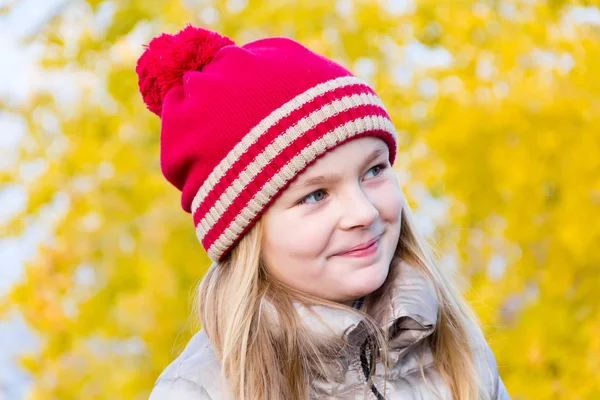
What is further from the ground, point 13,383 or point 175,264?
point 175,264

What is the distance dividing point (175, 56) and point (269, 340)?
2.45 ft

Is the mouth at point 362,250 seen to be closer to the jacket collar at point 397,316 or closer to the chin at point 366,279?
the chin at point 366,279

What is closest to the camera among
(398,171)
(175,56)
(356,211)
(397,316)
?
(356,211)

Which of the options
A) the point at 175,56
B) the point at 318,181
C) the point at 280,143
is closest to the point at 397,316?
the point at 318,181

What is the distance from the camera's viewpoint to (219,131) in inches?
79.0

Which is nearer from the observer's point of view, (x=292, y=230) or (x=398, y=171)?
(x=292, y=230)

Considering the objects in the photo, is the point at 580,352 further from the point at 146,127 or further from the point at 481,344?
the point at 146,127

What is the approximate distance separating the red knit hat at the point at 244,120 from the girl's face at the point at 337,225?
0.12 feet

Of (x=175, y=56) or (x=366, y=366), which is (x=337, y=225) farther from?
(x=175, y=56)

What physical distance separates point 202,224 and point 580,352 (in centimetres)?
204

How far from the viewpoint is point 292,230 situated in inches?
76.6

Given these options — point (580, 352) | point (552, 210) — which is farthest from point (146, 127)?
point (580, 352)

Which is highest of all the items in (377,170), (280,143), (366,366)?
(280,143)

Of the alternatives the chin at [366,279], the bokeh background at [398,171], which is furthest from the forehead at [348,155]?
the bokeh background at [398,171]
